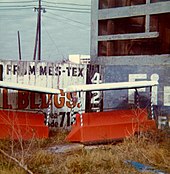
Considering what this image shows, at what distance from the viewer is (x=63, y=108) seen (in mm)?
11016

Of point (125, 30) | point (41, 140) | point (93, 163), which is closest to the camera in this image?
point (93, 163)

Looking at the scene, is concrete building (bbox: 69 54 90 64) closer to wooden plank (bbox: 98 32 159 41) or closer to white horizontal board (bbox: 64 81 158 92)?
wooden plank (bbox: 98 32 159 41)

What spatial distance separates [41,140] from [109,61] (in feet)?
12.0

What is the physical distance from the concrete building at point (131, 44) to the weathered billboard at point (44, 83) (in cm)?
88

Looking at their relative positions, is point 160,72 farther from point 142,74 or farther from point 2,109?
point 2,109

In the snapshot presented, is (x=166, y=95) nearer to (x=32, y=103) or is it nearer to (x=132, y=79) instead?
(x=132, y=79)

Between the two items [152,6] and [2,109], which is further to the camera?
[152,6]

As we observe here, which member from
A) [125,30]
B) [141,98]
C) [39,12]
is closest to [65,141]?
[141,98]

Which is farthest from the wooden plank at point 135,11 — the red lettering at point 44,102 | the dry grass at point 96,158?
the dry grass at point 96,158

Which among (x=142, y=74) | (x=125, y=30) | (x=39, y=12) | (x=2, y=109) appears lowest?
(x=2, y=109)

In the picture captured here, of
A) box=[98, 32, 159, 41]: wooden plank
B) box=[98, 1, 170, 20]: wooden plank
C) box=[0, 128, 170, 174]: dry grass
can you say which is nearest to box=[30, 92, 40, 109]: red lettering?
box=[0, 128, 170, 174]: dry grass

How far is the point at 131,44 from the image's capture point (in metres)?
11.4

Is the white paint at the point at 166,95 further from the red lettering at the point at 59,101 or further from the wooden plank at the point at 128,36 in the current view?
the red lettering at the point at 59,101

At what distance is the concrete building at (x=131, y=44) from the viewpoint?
10625 mm
